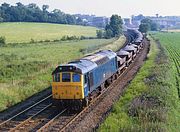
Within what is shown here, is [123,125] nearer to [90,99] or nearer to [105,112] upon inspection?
[105,112]

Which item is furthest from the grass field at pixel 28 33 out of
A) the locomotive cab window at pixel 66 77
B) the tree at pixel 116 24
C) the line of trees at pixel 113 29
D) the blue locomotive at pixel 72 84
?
the locomotive cab window at pixel 66 77

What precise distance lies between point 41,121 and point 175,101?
956cm

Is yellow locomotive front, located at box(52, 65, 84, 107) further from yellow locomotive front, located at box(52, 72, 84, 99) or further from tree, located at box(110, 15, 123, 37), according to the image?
tree, located at box(110, 15, 123, 37)

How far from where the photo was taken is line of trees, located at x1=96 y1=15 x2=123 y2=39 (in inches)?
5728

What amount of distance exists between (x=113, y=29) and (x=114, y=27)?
92 cm

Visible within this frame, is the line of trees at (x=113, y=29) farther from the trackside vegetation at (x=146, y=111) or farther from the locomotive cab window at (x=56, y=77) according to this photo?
the locomotive cab window at (x=56, y=77)

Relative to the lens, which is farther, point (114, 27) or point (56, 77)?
point (114, 27)

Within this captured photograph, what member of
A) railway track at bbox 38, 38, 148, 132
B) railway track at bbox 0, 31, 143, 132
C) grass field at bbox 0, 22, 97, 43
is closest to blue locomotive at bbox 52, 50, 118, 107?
railway track at bbox 38, 38, 148, 132

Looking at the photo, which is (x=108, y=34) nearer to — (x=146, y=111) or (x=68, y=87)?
(x=68, y=87)

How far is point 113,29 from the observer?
150875mm

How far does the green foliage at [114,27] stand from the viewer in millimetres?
146875

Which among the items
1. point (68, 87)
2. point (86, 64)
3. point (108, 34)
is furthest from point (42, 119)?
point (108, 34)

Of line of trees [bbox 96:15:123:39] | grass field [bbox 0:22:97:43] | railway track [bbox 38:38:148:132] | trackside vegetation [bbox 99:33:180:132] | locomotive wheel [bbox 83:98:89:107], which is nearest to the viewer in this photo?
trackside vegetation [bbox 99:33:180:132]

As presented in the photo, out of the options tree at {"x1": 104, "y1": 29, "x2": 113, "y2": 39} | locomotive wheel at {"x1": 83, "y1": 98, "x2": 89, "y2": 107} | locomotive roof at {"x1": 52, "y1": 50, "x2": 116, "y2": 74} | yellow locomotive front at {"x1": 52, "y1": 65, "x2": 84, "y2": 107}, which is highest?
locomotive roof at {"x1": 52, "y1": 50, "x2": 116, "y2": 74}
